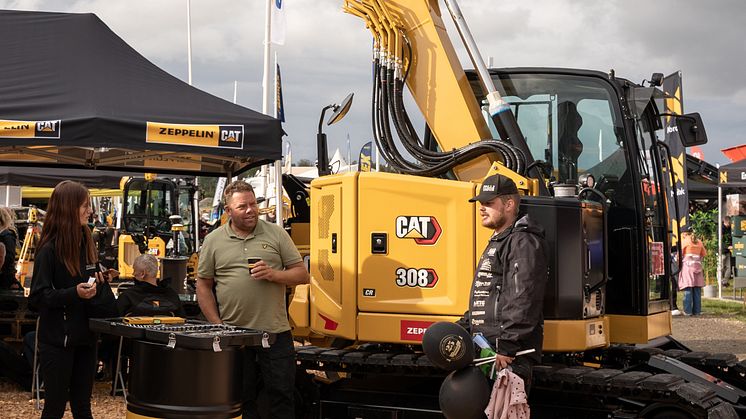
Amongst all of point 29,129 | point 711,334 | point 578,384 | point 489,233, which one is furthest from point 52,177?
point 578,384

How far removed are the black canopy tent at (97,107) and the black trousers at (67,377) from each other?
8.91 ft

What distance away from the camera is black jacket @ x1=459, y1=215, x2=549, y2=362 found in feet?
17.2

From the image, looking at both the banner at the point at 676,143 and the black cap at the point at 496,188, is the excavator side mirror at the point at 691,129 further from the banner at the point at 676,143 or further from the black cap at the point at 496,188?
the black cap at the point at 496,188

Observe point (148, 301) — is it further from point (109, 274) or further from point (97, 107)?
point (109, 274)

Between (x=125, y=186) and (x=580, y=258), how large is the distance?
17.1 m

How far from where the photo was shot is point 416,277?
6.65m

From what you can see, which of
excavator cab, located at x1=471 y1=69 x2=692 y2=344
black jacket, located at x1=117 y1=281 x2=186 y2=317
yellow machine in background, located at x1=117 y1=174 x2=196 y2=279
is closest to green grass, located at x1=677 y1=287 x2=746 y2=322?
yellow machine in background, located at x1=117 y1=174 x2=196 y2=279

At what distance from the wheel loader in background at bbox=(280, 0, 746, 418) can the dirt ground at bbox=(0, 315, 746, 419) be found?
230 centimetres

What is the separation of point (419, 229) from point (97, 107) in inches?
133

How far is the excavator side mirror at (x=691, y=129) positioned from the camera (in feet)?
24.2

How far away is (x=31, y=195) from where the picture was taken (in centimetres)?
3725

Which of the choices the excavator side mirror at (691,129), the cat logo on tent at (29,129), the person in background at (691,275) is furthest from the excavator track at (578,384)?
the person in background at (691,275)

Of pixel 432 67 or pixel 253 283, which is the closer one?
pixel 253 283

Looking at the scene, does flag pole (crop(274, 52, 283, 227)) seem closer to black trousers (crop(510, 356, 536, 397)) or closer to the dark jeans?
the dark jeans
